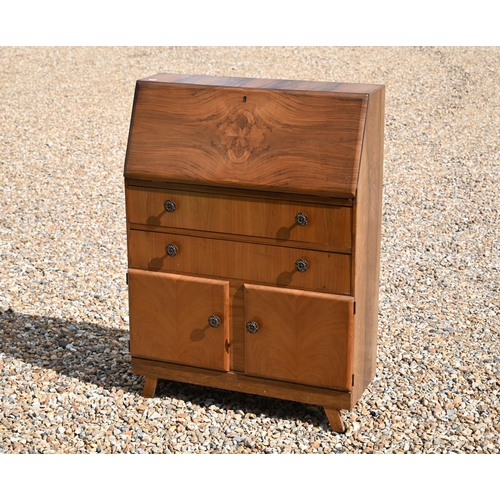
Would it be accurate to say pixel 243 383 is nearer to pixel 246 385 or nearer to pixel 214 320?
pixel 246 385

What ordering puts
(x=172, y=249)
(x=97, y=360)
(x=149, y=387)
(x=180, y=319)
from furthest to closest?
1. (x=97, y=360)
2. (x=149, y=387)
3. (x=180, y=319)
4. (x=172, y=249)

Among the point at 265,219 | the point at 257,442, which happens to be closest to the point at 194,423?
the point at 257,442

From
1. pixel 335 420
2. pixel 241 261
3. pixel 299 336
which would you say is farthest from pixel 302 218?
pixel 335 420

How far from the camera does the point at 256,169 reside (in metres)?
4.32

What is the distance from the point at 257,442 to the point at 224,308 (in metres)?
0.70

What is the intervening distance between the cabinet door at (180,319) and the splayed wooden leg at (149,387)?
0.43 ft

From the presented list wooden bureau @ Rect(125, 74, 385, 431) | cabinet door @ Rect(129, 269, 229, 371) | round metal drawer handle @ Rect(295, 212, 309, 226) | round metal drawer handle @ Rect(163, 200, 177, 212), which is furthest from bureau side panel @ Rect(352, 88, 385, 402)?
round metal drawer handle @ Rect(163, 200, 177, 212)

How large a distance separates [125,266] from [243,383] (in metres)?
2.49

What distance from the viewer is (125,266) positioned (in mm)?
6953

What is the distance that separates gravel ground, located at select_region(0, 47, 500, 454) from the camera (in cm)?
464

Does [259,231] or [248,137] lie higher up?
[248,137]

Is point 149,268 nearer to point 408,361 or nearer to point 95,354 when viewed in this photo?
point 95,354

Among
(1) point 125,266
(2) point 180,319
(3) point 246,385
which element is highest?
(2) point 180,319

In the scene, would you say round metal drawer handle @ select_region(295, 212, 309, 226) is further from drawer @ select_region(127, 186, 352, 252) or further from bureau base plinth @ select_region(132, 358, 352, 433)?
bureau base plinth @ select_region(132, 358, 352, 433)
